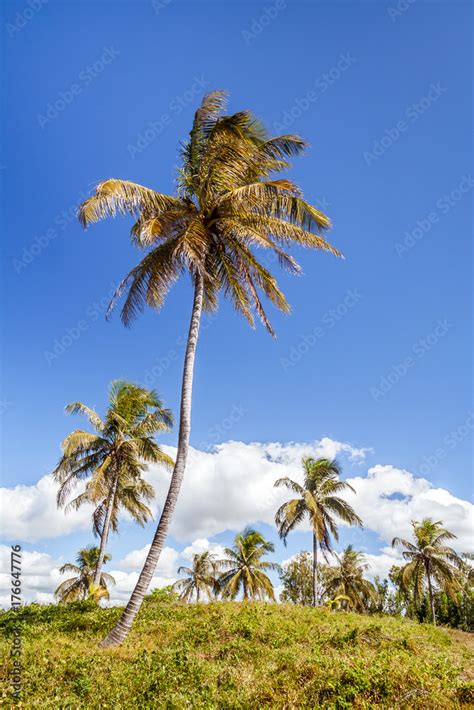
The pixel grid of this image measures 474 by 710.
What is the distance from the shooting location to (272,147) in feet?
44.5

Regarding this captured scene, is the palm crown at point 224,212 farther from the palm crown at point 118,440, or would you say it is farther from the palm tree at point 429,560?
the palm tree at point 429,560

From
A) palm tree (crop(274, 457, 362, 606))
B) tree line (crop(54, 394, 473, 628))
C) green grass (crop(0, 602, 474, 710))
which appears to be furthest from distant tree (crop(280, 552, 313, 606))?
green grass (crop(0, 602, 474, 710))

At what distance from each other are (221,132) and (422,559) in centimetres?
3403

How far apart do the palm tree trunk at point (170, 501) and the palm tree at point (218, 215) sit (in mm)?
44

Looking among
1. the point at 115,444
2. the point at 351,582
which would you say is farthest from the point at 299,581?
the point at 115,444

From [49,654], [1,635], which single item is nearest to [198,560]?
[1,635]

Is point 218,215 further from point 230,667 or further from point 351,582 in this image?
point 351,582

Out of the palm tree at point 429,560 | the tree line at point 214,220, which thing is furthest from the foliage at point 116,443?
the palm tree at point 429,560

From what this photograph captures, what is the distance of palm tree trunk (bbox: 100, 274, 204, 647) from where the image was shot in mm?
9487

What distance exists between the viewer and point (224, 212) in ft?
43.0

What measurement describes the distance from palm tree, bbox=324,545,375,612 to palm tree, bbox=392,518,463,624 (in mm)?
5740

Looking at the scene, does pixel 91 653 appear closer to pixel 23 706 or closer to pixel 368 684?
pixel 23 706

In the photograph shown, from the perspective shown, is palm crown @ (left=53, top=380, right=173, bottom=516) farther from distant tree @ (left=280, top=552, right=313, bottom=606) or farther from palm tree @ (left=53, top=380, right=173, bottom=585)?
distant tree @ (left=280, top=552, right=313, bottom=606)

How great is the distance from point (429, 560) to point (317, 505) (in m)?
13.2
